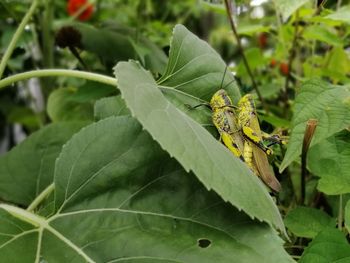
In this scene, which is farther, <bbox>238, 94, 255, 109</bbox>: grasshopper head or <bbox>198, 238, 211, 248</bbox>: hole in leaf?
<bbox>238, 94, 255, 109</bbox>: grasshopper head

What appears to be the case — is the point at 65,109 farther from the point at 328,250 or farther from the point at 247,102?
the point at 328,250

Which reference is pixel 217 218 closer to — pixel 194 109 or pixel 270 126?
pixel 194 109

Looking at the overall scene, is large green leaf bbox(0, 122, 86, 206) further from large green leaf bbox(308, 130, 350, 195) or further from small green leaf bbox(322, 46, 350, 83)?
small green leaf bbox(322, 46, 350, 83)

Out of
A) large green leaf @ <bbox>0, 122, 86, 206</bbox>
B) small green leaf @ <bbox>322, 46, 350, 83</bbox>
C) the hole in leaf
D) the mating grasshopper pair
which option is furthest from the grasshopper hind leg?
small green leaf @ <bbox>322, 46, 350, 83</bbox>

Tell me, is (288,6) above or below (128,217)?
above

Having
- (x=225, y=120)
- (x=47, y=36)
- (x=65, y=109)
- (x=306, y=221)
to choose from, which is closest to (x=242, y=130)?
(x=225, y=120)

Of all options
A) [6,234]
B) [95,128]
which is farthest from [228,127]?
[6,234]
